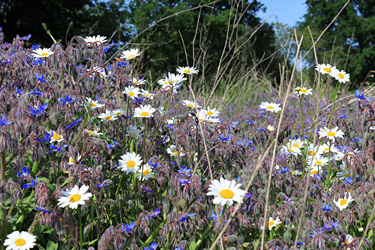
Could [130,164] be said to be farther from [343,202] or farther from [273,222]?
[343,202]

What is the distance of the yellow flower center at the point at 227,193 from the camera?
1.52 metres

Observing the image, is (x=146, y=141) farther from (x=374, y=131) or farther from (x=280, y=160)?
(x=374, y=131)

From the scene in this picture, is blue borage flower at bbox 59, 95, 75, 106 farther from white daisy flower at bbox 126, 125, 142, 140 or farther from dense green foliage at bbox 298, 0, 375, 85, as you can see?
dense green foliage at bbox 298, 0, 375, 85

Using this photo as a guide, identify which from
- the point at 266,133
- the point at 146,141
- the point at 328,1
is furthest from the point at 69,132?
the point at 328,1

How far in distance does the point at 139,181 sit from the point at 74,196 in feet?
2.03

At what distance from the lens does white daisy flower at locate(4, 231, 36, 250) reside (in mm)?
1527

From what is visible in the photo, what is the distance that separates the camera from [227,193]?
1.54 metres

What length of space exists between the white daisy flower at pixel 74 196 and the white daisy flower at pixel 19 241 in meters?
0.21

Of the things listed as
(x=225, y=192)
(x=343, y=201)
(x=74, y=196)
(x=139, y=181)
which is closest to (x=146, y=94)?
(x=139, y=181)

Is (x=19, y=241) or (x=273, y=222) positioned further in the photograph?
(x=273, y=222)

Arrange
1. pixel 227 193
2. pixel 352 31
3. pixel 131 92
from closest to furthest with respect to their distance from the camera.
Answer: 1. pixel 227 193
2. pixel 131 92
3. pixel 352 31

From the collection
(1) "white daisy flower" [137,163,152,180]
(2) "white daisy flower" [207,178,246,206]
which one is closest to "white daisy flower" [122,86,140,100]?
(1) "white daisy flower" [137,163,152,180]

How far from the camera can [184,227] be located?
5.51ft

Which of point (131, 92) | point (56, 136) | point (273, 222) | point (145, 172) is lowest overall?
point (273, 222)
